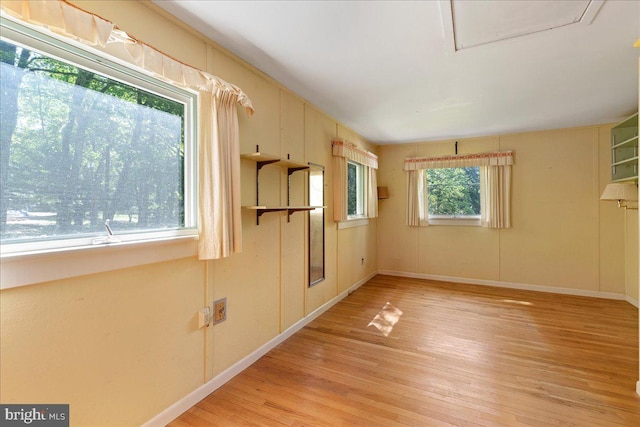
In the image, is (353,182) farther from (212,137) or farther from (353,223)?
(212,137)

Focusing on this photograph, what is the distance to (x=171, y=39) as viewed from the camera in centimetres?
178

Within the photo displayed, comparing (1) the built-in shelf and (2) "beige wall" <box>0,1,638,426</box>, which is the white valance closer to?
(2) "beige wall" <box>0,1,638,426</box>

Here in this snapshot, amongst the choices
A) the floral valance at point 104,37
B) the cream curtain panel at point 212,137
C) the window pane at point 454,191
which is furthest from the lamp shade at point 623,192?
the floral valance at point 104,37

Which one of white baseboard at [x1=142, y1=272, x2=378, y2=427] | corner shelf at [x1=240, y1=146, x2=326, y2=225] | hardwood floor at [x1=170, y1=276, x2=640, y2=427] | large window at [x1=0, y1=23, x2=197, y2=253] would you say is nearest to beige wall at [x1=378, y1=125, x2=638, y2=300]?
hardwood floor at [x1=170, y1=276, x2=640, y2=427]

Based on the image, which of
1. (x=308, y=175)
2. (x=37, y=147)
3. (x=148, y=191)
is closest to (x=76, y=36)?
(x=37, y=147)

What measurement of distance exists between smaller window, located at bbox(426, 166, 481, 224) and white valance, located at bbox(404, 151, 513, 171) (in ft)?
0.52

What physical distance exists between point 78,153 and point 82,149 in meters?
0.03

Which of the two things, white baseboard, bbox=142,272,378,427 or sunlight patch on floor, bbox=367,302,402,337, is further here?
sunlight patch on floor, bbox=367,302,402,337

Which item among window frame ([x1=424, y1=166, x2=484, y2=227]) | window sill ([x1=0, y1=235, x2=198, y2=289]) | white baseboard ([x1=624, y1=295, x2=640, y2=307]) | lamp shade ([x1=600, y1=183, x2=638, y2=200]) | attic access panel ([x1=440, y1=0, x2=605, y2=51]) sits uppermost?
attic access panel ([x1=440, y1=0, x2=605, y2=51])

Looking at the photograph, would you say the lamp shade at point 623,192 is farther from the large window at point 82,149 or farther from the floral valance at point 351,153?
the large window at point 82,149

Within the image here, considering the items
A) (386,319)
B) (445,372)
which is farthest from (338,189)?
(445,372)

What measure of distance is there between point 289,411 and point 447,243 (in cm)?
400

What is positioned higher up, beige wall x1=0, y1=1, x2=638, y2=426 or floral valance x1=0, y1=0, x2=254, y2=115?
floral valance x1=0, y1=0, x2=254, y2=115

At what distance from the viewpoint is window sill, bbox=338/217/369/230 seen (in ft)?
13.4
